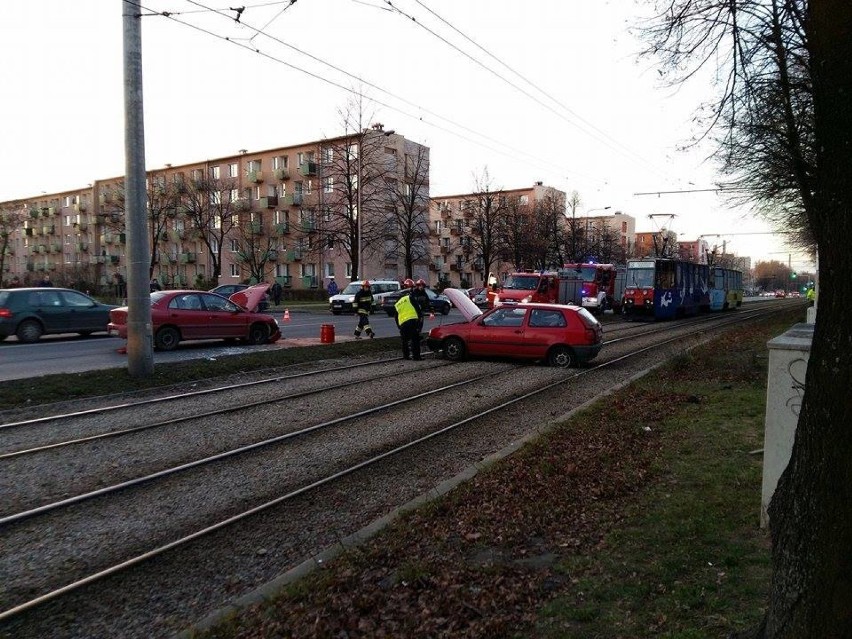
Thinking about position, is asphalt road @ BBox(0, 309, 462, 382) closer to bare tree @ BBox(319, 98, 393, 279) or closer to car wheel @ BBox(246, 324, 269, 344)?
car wheel @ BBox(246, 324, 269, 344)

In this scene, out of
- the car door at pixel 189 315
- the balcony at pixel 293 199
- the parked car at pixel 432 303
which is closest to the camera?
the car door at pixel 189 315

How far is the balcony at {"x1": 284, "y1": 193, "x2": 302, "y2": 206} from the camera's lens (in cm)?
5941

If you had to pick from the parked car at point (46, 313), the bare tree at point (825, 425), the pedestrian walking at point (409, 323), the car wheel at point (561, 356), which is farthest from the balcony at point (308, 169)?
the bare tree at point (825, 425)

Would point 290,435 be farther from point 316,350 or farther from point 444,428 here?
point 316,350

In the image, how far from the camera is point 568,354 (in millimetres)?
14727

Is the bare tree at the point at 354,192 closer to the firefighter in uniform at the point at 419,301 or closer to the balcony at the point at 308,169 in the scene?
the balcony at the point at 308,169

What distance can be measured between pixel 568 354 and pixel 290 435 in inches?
326

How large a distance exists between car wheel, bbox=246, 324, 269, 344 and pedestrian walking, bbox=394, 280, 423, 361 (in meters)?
5.13

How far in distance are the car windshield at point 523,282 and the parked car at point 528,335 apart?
1687 centimetres

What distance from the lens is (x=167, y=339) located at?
1672 centimetres

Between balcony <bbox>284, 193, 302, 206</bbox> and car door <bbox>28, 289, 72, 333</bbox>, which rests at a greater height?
balcony <bbox>284, 193, 302, 206</bbox>

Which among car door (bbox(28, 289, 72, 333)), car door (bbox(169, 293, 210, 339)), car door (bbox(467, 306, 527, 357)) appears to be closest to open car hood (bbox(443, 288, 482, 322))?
car door (bbox(467, 306, 527, 357))

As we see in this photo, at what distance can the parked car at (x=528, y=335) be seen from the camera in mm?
14602

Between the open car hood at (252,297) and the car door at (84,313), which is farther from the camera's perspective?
the open car hood at (252,297)
